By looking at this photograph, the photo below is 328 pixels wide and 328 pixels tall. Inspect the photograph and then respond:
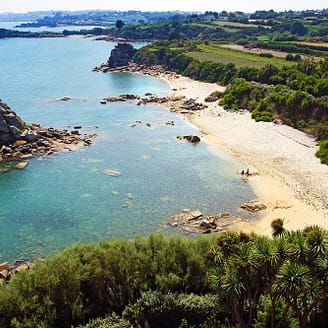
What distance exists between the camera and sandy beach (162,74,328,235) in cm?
4428

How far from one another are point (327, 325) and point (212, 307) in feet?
22.9

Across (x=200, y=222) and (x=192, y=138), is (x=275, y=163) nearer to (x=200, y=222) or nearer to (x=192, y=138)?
(x=192, y=138)

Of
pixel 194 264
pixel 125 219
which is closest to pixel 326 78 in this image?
pixel 125 219

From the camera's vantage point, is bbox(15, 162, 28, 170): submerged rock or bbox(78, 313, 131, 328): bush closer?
bbox(78, 313, 131, 328): bush

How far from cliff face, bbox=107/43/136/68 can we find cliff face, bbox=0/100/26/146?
88393 mm

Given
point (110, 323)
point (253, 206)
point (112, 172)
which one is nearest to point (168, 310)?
point (110, 323)

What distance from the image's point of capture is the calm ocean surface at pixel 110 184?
43062 millimetres

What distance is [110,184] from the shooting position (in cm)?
5381

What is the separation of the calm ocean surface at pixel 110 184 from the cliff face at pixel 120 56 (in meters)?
64.8

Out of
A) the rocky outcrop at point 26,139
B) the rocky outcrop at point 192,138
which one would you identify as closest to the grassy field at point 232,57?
the rocky outcrop at point 192,138

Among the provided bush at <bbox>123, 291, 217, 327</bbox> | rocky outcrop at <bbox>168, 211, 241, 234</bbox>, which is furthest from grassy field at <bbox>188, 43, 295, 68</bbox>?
bush at <bbox>123, 291, 217, 327</bbox>

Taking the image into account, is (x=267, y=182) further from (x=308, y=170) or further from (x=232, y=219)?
(x=232, y=219)

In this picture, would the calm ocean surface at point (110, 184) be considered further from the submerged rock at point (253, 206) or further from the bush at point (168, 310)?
the bush at point (168, 310)

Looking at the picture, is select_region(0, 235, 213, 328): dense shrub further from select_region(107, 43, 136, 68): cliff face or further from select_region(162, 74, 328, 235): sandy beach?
select_region(107, 43, 136, 68): cliff face
